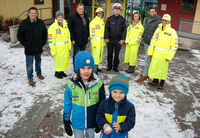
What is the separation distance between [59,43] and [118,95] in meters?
3.49

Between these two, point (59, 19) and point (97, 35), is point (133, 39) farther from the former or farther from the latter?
point (59, 19)

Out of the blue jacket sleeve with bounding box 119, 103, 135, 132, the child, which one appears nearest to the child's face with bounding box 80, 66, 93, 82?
the child

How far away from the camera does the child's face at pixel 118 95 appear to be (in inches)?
80.8

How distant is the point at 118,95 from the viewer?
2.04 metres

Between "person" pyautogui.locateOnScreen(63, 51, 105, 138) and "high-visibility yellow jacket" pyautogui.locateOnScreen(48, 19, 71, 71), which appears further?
"high-visibility yellow jacket" pyautogui.locateOnScreen(48, 19, 71, 71)

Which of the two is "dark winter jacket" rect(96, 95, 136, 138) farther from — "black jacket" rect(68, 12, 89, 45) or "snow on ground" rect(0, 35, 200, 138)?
"black jacket" rect(68, 12, 89, 45)

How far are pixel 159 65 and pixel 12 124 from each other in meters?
3.68

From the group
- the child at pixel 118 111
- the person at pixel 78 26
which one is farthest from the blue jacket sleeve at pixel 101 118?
the person at pixel 78 26

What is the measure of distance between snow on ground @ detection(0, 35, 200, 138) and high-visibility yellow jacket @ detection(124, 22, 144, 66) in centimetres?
68

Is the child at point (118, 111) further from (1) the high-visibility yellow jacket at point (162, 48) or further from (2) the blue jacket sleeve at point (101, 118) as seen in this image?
(1) the high-visibility yellow jacket at point (162, 48)

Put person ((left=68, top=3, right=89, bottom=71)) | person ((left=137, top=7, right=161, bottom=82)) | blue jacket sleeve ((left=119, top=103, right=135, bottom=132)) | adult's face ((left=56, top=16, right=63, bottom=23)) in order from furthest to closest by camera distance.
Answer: person ((left=68, top=3, right=89, bottom=71)) < person ((left=137, top=7, right=161, bottom=82)) < adult's face ((left=56, top=16, right=63, bottom=23)) < blue jacket sleeve ((left=119, top=103, right=135, bottom=132))

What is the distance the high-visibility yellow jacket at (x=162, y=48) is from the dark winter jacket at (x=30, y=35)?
299 cm

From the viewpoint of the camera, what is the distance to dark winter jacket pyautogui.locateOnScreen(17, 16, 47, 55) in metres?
4.53

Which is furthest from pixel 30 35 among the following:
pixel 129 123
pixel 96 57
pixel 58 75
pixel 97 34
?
pixel 129 123
